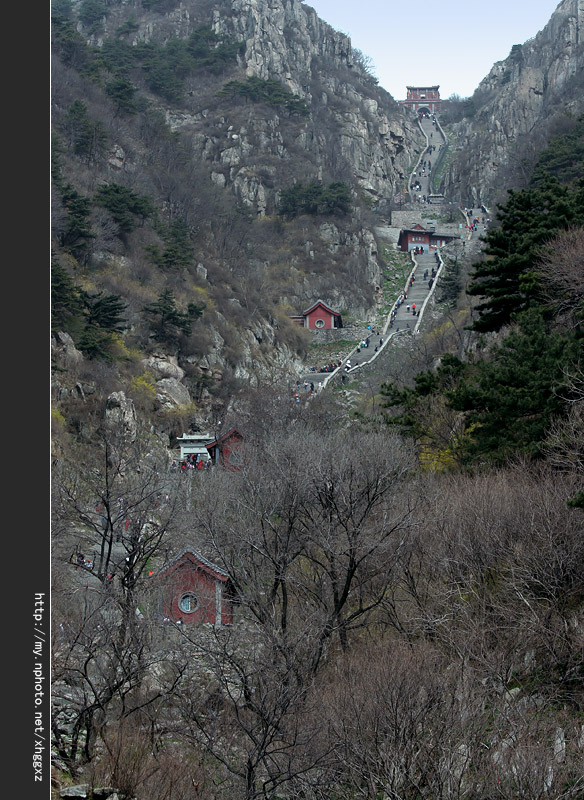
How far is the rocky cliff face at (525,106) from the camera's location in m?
80.6

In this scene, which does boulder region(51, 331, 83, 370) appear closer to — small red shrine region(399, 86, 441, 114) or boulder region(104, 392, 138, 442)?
boulder region(104, 392, 138, 442)

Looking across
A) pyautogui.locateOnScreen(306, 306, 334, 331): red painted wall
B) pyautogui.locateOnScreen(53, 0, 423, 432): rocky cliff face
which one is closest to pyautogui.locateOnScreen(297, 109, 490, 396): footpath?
pyautogui.locateOnScreen(53, 0, 423, 432): rocky cliff face

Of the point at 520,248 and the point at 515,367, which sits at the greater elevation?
the point at 520,248

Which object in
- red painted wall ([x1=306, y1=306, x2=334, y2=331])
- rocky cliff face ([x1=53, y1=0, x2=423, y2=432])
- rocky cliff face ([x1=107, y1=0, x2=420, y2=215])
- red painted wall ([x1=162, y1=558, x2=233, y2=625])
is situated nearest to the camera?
red painted wall ([x1=162, y1=558, x2=233, y2=625])

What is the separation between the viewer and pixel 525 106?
89000mm

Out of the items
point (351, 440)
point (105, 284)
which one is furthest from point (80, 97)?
point (351, 440)

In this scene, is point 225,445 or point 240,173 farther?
point 240,173

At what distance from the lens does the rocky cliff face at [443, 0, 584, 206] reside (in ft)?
265

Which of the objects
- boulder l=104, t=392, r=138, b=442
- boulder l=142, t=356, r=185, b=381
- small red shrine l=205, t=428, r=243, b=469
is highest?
boulder l=142, t=356, r=185, b=381

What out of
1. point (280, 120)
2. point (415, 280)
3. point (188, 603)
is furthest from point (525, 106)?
point (188, 603)

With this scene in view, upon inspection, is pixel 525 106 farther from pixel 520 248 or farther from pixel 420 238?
pixel 520 248

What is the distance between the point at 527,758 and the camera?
8.34 meters

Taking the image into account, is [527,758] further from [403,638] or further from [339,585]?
[339,585]

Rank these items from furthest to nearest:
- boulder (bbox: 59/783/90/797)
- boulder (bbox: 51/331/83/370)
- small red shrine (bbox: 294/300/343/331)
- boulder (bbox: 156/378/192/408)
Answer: small red shrine (bbox: 294/300/343/331)
boulder (bbox: 156/378/192/408)
boulder (bbox: 51/331/83/370)
boulder (bbox: 59/783/90/797)
